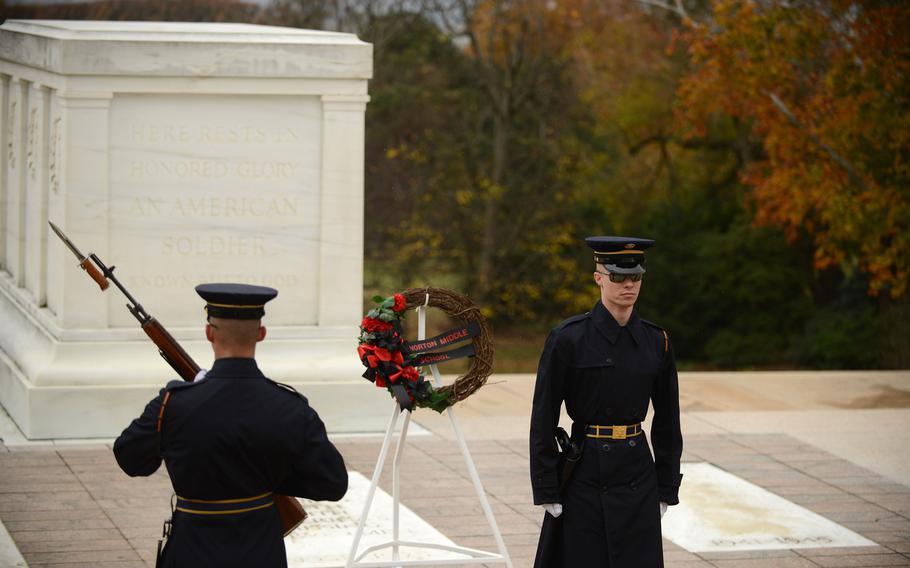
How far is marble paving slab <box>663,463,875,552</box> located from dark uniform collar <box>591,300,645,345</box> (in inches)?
88.3

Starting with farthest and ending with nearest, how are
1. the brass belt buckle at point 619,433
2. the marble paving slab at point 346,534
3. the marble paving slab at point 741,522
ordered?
the marble paving slab at point 741,522
the marble paving slab at point 346,534
the brass belt buckle at point 619,433

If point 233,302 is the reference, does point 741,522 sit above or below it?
below

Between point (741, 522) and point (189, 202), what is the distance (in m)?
4.20

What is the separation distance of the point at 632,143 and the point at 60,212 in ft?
52.8

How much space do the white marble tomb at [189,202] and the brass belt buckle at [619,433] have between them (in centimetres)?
431

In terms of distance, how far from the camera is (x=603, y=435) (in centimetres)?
502

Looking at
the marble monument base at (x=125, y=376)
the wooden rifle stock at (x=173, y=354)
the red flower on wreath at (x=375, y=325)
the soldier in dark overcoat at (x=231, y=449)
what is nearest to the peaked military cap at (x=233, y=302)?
the soldier in dark overcoat at (x=231, y=449)

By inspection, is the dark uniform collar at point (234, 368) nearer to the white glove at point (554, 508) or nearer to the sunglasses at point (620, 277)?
the white glove at point (554, 508)

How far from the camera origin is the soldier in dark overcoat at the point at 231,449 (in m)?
3.94

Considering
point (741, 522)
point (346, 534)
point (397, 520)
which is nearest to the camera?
point (397, 520)

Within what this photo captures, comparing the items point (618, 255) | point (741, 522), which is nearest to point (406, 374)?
point (618, 255)

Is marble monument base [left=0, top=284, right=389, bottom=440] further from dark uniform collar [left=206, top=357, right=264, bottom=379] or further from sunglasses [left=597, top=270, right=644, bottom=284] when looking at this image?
dark uniform collar [left=206, top=357, right=264, bottom=379]

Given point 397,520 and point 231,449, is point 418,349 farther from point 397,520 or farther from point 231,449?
point 231,449

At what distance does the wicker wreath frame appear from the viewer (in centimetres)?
595
